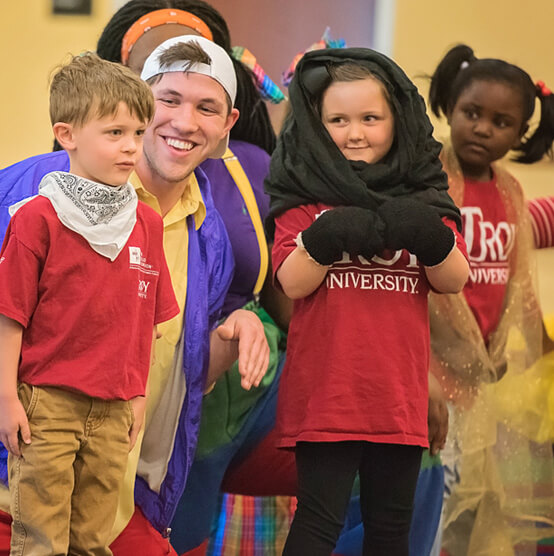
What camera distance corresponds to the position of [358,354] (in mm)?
1649

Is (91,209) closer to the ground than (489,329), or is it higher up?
higher up

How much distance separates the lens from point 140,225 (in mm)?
1491

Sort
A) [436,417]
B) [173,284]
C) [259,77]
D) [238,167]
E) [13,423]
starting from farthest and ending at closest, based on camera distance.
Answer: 1. [259,77]
2. [238,167]
3. [436,417]
4. [173,284]
5. [13,423]

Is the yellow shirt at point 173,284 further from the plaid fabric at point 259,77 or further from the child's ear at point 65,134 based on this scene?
the plaid fabric at point 259,77

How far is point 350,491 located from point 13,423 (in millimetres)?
611

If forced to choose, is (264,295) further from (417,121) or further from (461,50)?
(461,50)

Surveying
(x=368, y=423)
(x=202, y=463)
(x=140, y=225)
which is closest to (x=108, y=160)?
(x=140, y=225)

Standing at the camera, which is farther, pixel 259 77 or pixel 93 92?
pixel 259 77

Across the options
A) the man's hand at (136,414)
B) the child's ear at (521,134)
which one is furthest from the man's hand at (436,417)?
the child's ear at (521,134)

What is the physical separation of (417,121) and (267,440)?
0.73 metres

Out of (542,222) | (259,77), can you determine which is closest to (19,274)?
(259,77)

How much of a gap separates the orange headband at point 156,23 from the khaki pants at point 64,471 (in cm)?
86

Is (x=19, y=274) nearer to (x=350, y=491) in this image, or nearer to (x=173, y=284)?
(x=173, y=284)

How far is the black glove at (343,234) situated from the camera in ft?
5.14
